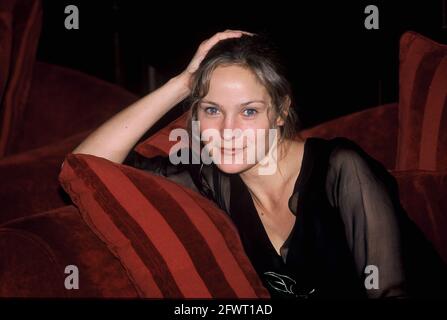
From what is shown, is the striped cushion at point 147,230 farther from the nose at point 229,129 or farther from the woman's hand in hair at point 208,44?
the woman's hand in hair at point 208,44

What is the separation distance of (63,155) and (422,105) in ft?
3.34

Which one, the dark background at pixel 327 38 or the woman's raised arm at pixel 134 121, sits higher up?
the dark background at pixel 327 38

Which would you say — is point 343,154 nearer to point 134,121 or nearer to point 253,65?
point 253,65

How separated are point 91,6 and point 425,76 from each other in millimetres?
1831

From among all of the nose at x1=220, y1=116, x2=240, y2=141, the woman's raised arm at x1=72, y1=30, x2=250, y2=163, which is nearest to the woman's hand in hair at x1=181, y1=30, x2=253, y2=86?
the woman's raised arm at x1=72, y1=30, x2=250, y2=163

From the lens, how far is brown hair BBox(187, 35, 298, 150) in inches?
52.9

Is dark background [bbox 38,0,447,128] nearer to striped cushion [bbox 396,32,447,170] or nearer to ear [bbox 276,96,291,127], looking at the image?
ear [bbox 276,96,291,127]

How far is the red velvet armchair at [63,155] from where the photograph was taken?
101 centimetres

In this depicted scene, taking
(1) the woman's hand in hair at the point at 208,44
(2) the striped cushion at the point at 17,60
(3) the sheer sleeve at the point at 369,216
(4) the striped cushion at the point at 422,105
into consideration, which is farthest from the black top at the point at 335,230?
(2) the striped cushion at the point at 17,60

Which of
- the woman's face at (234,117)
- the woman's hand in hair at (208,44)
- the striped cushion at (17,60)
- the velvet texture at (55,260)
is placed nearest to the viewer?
the velvet texture at (55,260)

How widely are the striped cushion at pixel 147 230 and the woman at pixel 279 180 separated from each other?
289 millimetres

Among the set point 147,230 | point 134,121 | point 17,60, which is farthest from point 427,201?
point 17,60

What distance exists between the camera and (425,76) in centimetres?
141
